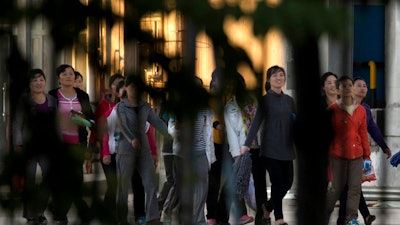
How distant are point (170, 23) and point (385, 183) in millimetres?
536

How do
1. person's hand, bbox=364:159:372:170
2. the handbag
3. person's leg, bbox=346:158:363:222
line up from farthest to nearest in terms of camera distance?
1. person's hand, bbox=364:159:372:170
2. the handbag
3. person's leg, bbox=346:158:363:222

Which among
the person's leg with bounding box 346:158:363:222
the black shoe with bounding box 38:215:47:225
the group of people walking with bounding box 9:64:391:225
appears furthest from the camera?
the person's leg with bounding box 346:158:363:222

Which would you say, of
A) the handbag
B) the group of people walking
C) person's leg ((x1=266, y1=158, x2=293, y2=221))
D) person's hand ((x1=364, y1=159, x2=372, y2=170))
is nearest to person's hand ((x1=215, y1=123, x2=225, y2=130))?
the group of people walking

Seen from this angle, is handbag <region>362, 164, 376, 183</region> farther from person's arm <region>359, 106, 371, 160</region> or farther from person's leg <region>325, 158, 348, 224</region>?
person's leg <region>325, 158, 348, 224</region>

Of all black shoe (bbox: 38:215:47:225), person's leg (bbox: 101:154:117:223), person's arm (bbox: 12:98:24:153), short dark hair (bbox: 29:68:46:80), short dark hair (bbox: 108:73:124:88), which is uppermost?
short dark hair (bbox: 29:68:46:80)

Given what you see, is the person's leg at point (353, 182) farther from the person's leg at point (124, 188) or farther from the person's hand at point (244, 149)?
the person's hand at point (244, 149)

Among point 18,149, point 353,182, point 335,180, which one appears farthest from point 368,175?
point 18,149

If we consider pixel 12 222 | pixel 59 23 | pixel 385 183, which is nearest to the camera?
pixel 59 23

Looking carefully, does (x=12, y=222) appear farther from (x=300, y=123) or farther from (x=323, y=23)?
(x=323, y=23)

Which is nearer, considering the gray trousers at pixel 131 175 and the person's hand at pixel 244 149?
the gray trousers at pixel 131 175

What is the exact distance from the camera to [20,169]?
1041 millimetres

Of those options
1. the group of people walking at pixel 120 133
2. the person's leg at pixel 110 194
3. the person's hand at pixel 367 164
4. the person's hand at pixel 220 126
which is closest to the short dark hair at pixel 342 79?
the group of people walking at pixel 120 133

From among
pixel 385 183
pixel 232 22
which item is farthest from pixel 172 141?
pixel 385 183

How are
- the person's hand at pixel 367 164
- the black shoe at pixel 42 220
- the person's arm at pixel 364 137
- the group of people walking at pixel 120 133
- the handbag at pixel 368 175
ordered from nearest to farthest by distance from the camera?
the group of people walking at pixel 120 133 → the black shoe at pixel 42 220 → the person's arm at pixel 364 137 → the handbag at pixel 368 175 → the person's hand at pixel 367 164
